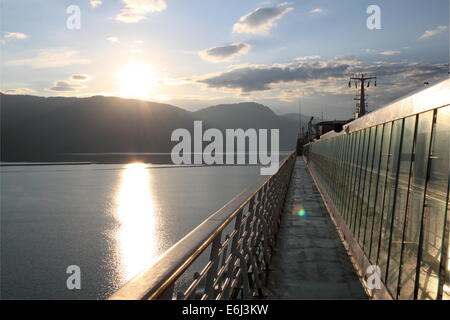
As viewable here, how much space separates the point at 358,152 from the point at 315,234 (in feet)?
8.80

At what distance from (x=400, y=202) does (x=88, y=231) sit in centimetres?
3643

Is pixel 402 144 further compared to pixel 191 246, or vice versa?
pixel 402 144

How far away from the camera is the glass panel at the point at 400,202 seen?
Result: 4570 mm

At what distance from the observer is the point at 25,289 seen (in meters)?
24.5

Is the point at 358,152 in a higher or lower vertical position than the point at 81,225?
higher

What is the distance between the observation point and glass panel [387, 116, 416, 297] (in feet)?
15.0

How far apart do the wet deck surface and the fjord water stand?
37.1 feet

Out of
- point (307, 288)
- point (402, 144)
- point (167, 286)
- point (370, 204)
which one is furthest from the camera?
point (370, 204)

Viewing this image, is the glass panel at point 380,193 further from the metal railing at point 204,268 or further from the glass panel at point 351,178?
the glass panel at point 351,178

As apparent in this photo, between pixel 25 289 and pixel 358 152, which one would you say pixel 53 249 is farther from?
pixel 358 152

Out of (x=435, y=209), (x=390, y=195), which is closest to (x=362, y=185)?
(x=390, y=195)

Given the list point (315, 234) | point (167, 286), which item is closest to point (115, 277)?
point (315, 234)

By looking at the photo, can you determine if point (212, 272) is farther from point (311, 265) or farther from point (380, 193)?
point (311, 265)

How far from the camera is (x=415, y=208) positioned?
420cm
